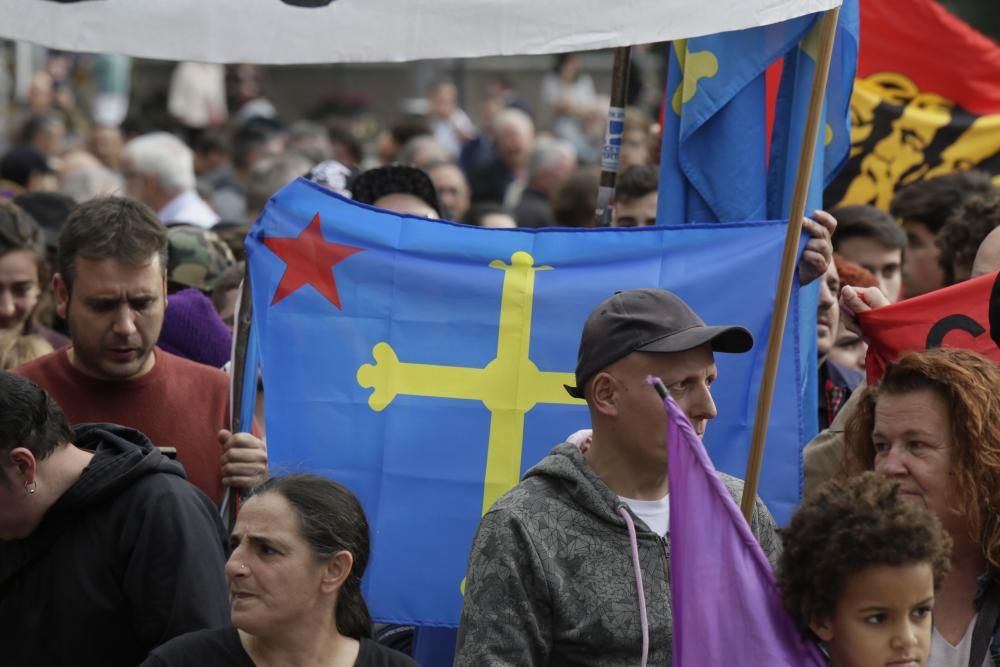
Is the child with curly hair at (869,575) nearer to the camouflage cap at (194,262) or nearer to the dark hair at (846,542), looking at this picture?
the dark hair at (846,542)

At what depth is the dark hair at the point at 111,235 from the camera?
4902 mm

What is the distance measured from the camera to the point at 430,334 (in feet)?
16.5

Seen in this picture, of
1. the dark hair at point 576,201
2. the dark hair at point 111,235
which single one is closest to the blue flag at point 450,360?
the dark hair at point 111,235

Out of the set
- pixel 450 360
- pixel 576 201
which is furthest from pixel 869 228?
pixel 576 201

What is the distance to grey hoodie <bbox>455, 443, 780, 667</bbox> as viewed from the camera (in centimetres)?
358

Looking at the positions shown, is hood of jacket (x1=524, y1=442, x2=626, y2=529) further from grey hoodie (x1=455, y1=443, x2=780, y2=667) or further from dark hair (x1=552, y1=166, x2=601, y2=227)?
dark hair (x1=552, y1=166, x2=601, y2=227)

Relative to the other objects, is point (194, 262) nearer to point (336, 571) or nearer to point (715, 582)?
point (336, 571)

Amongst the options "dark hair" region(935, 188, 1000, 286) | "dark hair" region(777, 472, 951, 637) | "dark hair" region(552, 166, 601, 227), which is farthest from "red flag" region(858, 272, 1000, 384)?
"dark hair" region(552, 166, 601, 227)

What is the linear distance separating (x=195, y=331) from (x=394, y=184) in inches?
49.0

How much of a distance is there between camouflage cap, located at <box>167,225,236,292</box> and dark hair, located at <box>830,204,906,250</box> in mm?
2441

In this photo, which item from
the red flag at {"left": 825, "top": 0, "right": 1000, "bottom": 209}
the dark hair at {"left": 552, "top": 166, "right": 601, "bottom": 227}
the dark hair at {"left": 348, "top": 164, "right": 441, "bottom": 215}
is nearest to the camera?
the dark hair at {"left": 348, "top": 164, "right": 441, "bottom": 215}

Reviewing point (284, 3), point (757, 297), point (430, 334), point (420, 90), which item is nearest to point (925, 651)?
point (757, 297)

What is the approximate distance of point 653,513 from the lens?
12.4ft

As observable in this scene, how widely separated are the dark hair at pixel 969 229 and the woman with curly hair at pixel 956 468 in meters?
1.74
